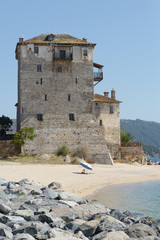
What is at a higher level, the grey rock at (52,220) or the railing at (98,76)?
the railing at (98,76)

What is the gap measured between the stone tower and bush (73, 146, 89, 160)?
594 millimetres

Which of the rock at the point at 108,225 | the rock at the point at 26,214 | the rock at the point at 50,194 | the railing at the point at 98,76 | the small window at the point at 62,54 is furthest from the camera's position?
the railing at the point at 98,76

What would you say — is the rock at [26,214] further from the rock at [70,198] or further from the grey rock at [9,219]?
the rock at [70,198]

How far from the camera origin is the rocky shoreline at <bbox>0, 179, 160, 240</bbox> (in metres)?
8.29

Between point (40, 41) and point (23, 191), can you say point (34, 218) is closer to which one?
Result: point (23, 191)

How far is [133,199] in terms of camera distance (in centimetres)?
1814

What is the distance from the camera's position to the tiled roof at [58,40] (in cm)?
3934

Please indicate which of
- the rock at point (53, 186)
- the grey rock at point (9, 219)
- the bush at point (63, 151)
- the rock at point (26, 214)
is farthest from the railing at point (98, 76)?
the grey rock at point (9, 219)

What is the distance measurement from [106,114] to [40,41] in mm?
12769

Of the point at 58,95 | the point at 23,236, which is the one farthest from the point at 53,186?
the point at 58,95

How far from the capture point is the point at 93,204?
12328mm

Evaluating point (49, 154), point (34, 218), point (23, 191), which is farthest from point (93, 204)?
point (49, 154)

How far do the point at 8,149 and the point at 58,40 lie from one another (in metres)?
15.3

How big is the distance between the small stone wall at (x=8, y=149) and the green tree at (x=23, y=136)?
1141 mm
